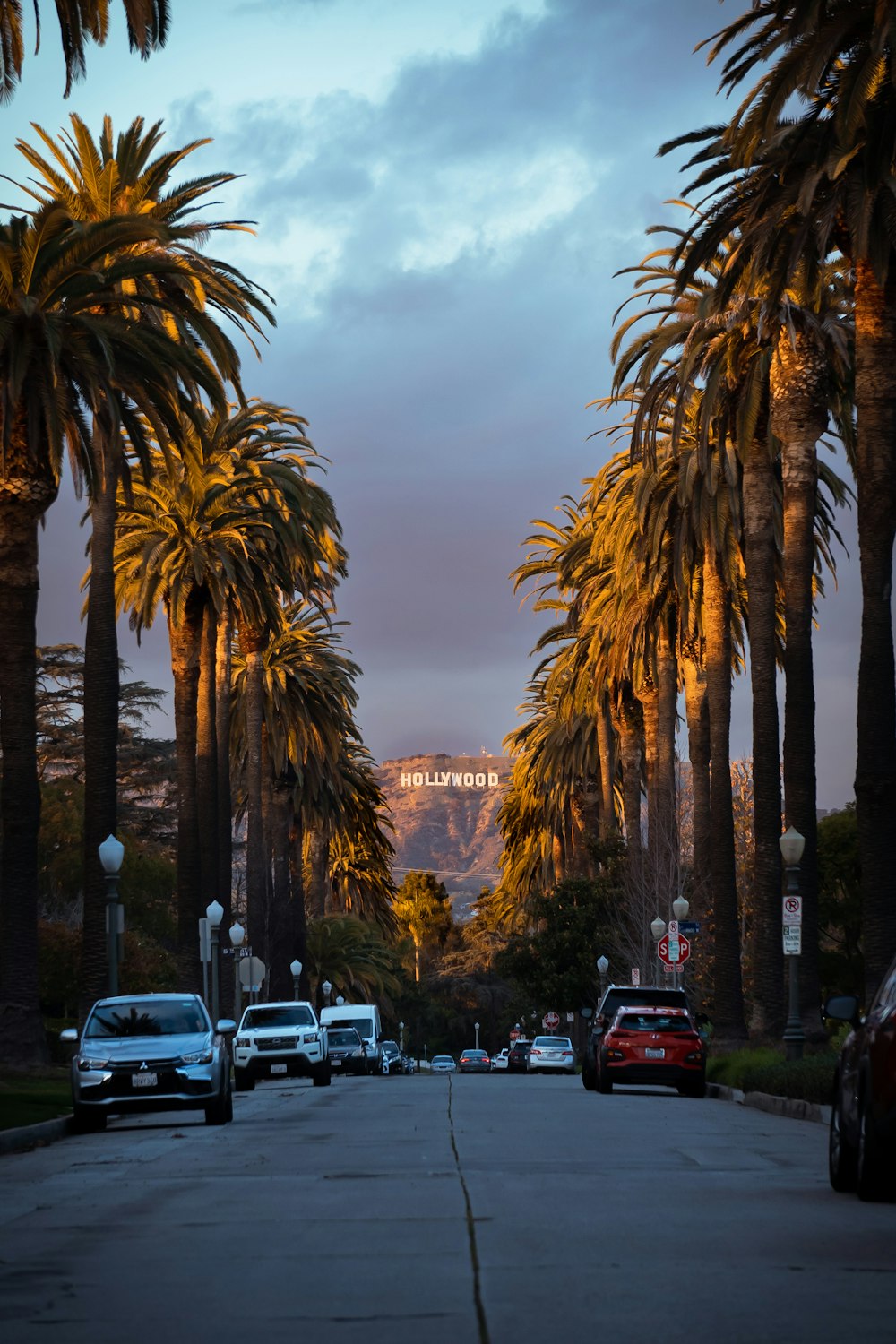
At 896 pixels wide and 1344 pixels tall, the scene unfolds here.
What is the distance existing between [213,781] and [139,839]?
128ft

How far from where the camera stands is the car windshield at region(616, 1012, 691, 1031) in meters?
32.5

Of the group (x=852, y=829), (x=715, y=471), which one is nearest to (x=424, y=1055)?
(x=852, y=829)

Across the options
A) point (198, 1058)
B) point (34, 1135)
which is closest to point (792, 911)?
point (198, 1058)

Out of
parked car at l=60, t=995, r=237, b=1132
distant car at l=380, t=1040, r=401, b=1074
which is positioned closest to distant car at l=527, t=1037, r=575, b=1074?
distant car at l=380, t=1040, r=401, b=1074

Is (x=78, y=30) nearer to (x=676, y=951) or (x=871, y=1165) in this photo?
(x=871, y=1165)

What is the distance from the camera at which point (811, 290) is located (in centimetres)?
2902

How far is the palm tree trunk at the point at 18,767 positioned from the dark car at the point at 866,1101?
20.6 meters

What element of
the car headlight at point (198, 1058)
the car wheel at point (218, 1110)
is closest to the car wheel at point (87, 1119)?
the car headlight at point (198, 1058)

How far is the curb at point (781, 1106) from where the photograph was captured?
23.1 meters

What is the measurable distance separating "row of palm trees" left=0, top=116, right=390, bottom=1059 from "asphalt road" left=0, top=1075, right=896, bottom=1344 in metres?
14.0

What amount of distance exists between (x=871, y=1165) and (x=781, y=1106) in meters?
14.1

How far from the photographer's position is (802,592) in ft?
110

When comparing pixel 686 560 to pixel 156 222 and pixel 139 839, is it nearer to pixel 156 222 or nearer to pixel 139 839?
pixel 156 222

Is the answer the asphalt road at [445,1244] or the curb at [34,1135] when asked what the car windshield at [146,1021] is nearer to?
the curb at [34,1135]
